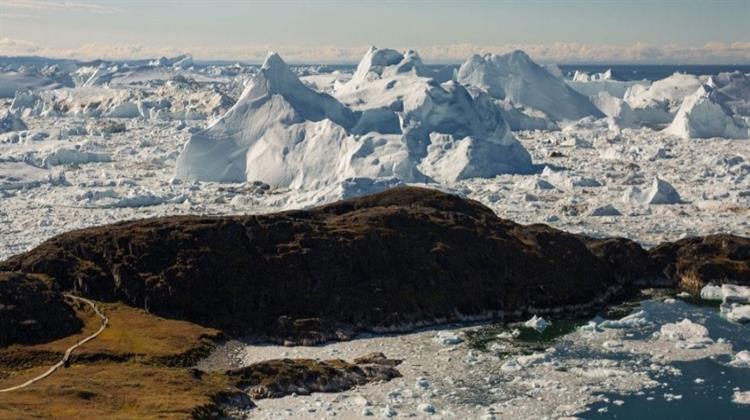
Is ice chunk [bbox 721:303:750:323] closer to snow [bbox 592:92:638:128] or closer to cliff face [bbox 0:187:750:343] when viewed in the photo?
→ cliff face [bbox 0:187:750:343]

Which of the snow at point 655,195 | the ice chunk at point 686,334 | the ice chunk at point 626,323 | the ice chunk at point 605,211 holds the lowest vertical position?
the ice chunk at point 626,323

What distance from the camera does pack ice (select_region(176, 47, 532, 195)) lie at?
98.8 meters

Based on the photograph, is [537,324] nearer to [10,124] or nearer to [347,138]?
[347,138]

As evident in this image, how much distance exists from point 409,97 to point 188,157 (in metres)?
30.3

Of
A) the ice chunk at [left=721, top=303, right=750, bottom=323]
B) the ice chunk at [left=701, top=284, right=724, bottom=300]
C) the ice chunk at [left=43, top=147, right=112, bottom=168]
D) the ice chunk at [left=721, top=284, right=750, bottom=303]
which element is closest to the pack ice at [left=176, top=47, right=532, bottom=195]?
the ice chunk at [left=43, top=147, right=112, bottom=168]

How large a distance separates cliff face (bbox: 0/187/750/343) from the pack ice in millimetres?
26616

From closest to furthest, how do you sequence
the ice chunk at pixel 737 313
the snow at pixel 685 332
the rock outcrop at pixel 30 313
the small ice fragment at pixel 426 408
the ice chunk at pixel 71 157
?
the small ice fragment at pixel 426 408
the rock outcrop at pixel 30 313
the snow at pixel 685 332
the ice chunk at pixel 737 313
the ice chunk at pixel 71 157

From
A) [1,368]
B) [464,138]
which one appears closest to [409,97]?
[464,138]

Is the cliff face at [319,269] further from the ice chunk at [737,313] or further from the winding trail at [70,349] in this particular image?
the ice chunk at [737,313]

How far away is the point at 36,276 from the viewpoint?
56.4 m

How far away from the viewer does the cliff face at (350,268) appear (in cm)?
5631

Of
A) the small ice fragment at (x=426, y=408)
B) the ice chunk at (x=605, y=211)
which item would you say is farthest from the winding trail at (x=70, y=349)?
the ice chunk at (x=605, y=211)

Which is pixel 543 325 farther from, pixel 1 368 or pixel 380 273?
pixel 1 368

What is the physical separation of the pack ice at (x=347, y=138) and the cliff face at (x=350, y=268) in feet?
87.3
